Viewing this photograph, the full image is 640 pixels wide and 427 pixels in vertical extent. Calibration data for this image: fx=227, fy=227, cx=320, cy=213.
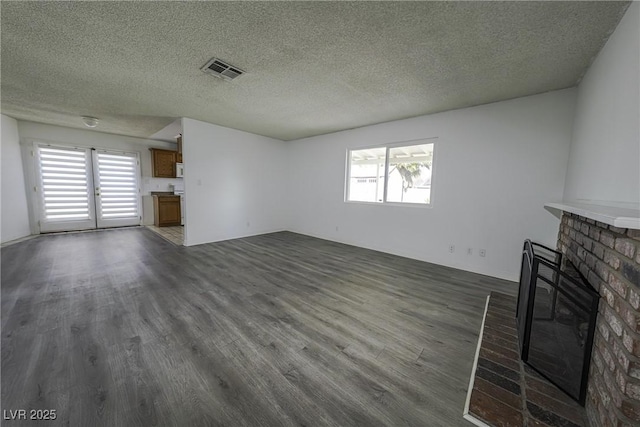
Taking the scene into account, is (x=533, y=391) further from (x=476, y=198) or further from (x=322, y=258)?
(x=322, y=258)

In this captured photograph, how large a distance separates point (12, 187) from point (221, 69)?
229 inches

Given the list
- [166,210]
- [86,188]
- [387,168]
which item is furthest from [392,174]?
[86,188]

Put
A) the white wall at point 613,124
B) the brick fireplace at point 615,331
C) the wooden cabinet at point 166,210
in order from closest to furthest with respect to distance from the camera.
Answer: the brick fireplace at point 615,331, the white wall at point 613,124, the wooden cabinet at point 166,210

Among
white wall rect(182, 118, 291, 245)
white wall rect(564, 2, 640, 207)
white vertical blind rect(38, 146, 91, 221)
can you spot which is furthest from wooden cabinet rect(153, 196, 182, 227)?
white wall rect(564, 2, 640, 207)

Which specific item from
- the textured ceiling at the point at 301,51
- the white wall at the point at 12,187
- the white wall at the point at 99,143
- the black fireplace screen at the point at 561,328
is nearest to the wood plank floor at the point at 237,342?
the black fireplace screen at the point at 561,328

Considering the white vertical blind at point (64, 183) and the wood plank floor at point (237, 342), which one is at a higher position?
the white vertical blind at point (64, 183)

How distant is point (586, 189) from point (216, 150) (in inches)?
225

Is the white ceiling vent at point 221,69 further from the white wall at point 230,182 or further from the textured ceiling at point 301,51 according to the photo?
the white wall at point 230,182

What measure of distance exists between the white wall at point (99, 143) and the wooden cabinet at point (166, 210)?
0.44 metres

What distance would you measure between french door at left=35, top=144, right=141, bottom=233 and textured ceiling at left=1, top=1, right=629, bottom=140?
7.77 ft

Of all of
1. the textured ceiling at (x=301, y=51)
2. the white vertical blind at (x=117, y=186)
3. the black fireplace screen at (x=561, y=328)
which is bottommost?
the black fireplace screen at (x=561, y=328)

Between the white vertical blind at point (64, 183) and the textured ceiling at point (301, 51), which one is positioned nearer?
the textured ceiling at point (301, 51)

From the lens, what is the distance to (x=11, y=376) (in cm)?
145

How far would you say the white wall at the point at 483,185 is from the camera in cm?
297
